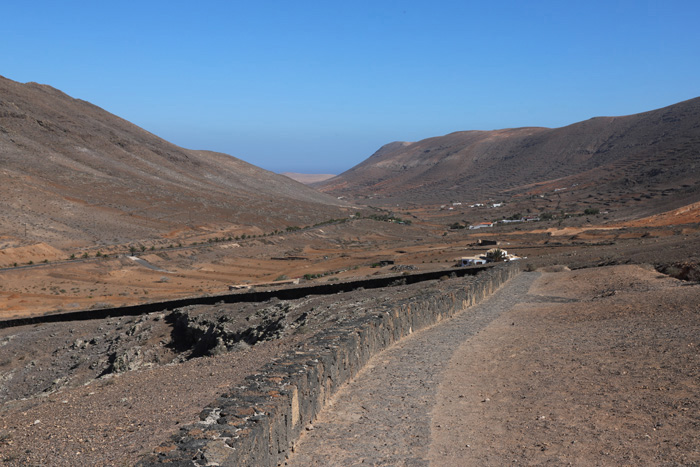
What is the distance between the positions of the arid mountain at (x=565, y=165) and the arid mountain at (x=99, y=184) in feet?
148

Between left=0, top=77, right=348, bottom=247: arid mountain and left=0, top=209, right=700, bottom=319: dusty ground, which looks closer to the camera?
left=0, top=209, right=700, bottom=319: dusty ground

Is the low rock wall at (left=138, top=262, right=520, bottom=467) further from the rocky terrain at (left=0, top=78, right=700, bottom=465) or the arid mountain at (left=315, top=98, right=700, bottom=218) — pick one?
the arid mountain at (left=315, top=98, right=700, bottom=218)

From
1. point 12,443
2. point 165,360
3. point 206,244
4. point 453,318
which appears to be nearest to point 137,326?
point 165,360

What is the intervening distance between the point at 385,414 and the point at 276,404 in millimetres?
1900

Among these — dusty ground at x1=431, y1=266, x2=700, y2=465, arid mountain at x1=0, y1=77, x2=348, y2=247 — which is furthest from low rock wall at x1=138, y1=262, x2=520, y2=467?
arid mountain at x1=0, y1=77, x2=348, y2=247

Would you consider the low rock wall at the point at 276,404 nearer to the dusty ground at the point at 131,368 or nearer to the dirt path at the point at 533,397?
the dirt path at the point at 533,397

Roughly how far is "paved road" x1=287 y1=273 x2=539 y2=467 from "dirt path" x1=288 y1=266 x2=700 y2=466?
2cm

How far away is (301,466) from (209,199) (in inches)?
2897

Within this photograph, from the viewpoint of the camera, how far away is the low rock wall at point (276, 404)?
4.78 meters

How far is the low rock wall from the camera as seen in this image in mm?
4777

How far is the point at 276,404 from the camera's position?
5820 millimetres

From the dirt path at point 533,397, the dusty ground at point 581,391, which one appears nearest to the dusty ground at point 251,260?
the dusty ground at point 581,391

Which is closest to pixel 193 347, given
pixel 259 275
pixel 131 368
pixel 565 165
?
pixel 131 368

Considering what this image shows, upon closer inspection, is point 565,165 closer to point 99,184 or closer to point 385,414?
point 99,184
